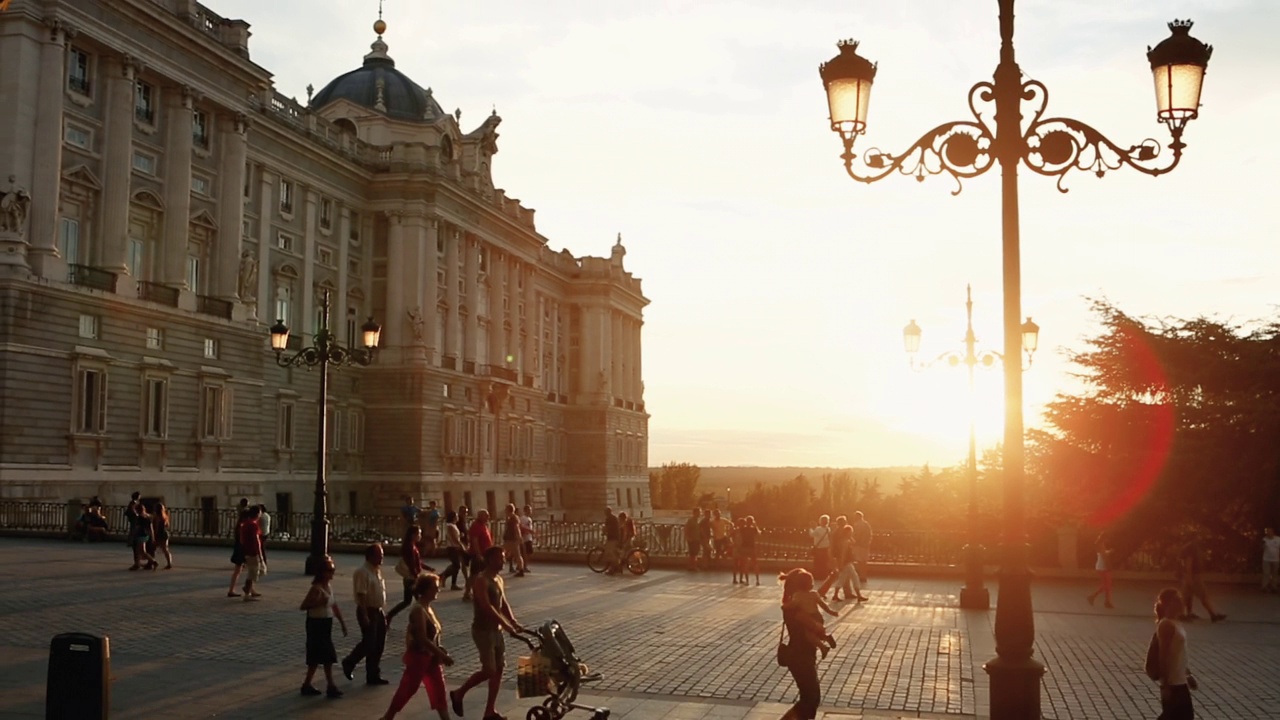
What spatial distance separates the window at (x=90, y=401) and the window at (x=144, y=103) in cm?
990

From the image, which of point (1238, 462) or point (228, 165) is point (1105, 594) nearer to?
point (1238, 462)

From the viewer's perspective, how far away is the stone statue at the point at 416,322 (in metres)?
63.5

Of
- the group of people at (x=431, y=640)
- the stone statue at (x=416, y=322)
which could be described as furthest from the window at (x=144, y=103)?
the group of people at (x=431, y=640)

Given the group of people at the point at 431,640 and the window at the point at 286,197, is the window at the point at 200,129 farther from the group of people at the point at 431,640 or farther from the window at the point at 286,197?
the group of people at the point at 431,640

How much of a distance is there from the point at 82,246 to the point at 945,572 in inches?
1181

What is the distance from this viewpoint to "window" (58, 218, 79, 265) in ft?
129

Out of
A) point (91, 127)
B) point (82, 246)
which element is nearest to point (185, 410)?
point (82, 246)

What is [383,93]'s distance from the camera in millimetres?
72938

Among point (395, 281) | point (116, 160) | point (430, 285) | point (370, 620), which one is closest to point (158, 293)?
point (116, 160)

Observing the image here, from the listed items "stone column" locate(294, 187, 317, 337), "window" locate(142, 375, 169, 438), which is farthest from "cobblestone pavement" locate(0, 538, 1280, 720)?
"stone column" locate(294, 187, 317, 337)

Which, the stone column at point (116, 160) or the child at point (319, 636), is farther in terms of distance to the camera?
the stone column at point (116, 160)

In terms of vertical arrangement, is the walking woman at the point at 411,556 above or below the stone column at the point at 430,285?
below

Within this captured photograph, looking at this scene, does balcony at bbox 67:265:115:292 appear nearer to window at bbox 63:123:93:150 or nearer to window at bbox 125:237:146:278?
window at bbox 125:237:146:278

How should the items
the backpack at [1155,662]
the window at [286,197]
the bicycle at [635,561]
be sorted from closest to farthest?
the backpack at [1155,662] < the bicycle at [635,561] < the window at [286,197]
